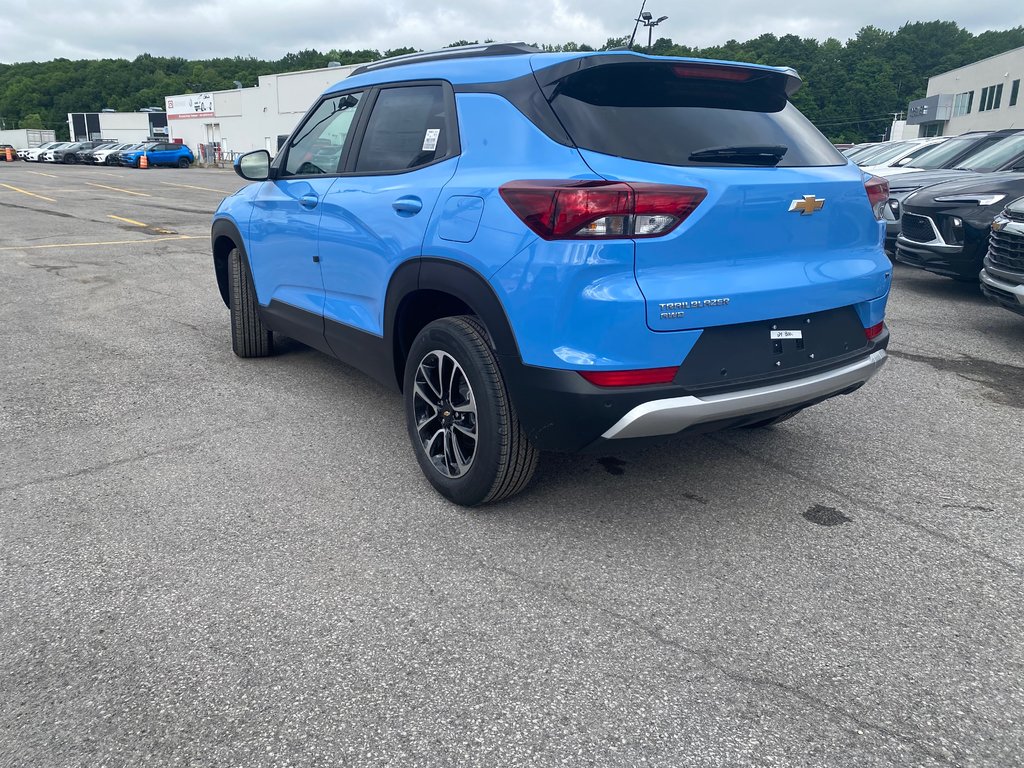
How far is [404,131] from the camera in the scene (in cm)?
366

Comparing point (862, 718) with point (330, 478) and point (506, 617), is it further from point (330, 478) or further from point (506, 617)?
point (330, 478)

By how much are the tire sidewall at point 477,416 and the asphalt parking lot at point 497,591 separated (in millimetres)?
126

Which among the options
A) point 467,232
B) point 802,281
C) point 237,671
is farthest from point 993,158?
point 237,671

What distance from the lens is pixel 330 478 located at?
3.71 metres

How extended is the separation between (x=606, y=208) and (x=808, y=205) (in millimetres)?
901

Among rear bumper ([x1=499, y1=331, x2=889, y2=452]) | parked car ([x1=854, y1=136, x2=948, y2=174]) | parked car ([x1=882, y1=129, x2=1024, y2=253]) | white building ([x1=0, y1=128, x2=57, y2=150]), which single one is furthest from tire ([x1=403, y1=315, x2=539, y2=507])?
white building ([x1=0, y1=128, x2=57, y2=150])

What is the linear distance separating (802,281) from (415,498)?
6.00ft

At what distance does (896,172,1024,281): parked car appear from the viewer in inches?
305

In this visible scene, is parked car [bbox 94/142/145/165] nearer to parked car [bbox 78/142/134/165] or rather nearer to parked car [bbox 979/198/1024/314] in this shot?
parked car [bbox 78/142/134/165]

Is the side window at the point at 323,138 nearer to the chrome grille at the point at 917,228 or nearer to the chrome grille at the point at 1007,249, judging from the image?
the chrome grille at the point at 1007,249

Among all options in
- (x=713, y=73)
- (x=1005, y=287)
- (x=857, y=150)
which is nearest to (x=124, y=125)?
(x=857, y=150)

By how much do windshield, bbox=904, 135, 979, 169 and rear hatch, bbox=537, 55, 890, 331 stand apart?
9140mm

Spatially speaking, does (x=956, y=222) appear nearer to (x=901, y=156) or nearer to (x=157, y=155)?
(x=901, y=156)

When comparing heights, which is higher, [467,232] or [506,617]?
[467,232]
